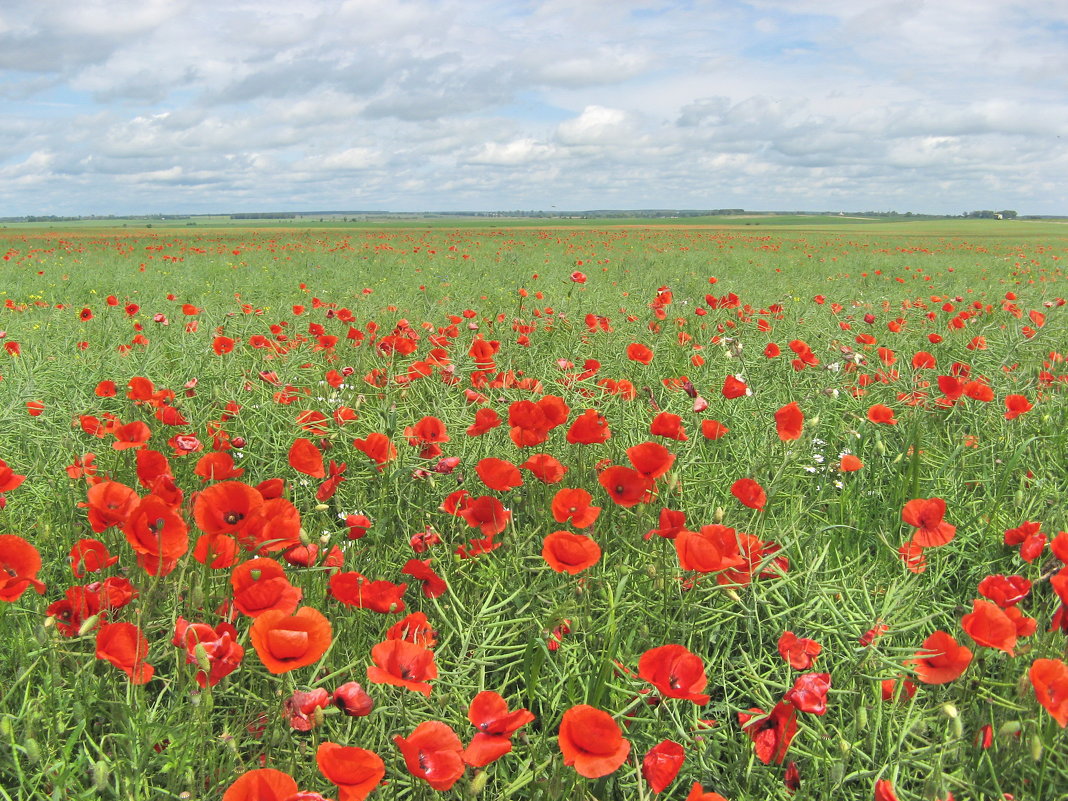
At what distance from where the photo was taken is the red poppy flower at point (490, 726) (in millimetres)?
982

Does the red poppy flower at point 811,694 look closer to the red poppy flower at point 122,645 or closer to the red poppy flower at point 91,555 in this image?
the red poppy flower at point 122,645

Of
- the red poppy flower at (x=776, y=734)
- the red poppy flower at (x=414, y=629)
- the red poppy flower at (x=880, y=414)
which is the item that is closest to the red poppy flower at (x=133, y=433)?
the red poppy flower at (x=414, y=629)

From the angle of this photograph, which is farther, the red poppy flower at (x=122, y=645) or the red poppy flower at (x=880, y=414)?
the red poppy flower at (x=880, y=414)

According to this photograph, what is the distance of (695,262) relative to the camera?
12812 millimetres

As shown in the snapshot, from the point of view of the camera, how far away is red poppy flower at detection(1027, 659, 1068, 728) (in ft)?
3.35

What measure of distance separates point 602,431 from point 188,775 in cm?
112

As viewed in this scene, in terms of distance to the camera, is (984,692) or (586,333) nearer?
(984,692)

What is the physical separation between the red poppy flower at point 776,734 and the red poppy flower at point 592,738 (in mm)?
359

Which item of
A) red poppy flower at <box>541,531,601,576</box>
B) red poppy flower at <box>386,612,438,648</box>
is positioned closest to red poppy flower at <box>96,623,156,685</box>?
red poppy flower at <box>386,612,438,648</box>

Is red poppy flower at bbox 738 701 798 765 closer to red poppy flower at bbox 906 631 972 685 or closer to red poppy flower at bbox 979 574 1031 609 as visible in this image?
red poppy flower at bbox 906 631 972 685

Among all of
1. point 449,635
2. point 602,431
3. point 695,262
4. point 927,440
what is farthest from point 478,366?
point 695,262

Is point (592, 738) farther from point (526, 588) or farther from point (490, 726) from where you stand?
point (526, 588)

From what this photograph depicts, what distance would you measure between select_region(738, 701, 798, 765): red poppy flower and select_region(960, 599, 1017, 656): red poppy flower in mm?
337

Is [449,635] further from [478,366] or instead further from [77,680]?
[478,366]
